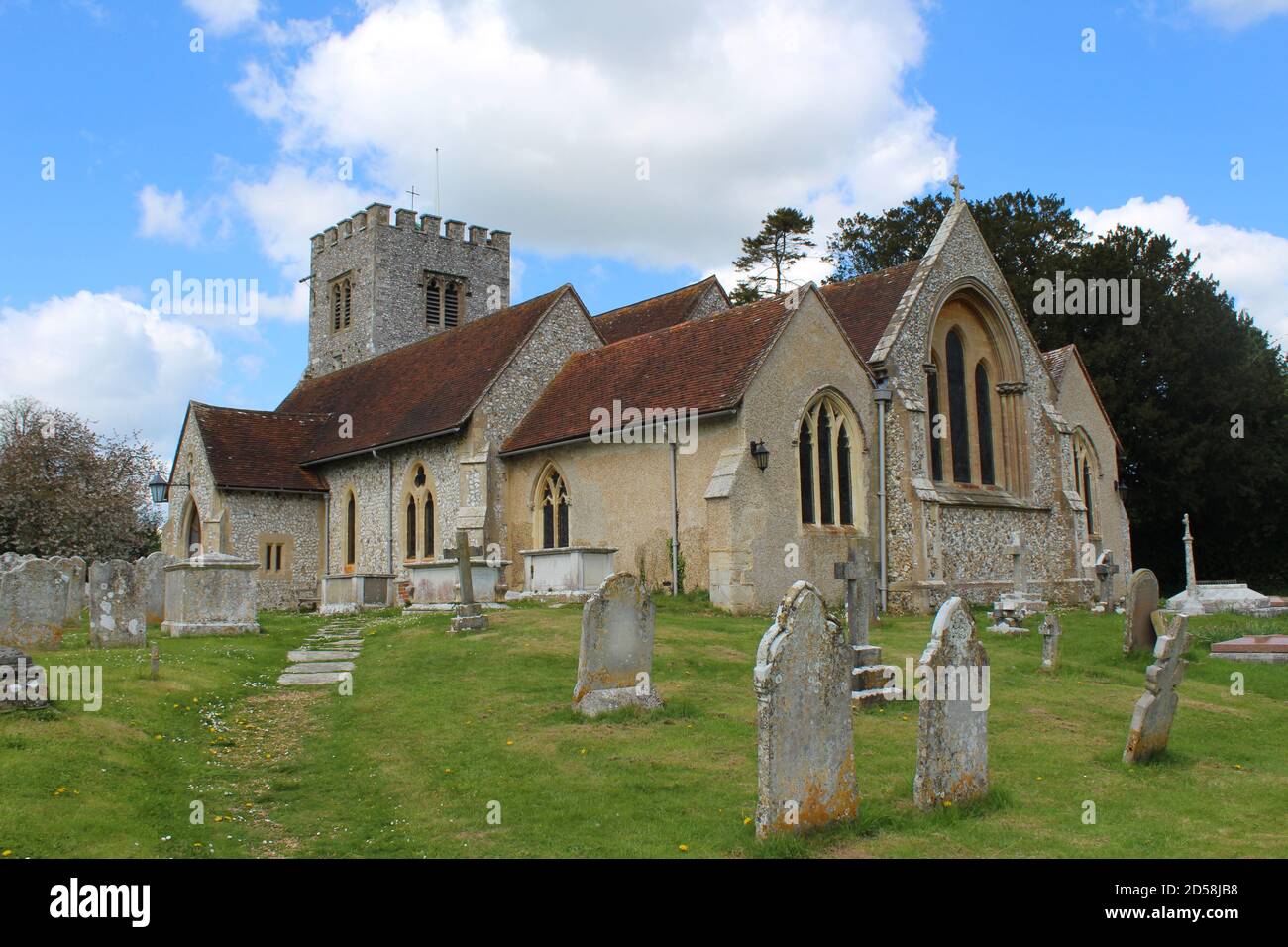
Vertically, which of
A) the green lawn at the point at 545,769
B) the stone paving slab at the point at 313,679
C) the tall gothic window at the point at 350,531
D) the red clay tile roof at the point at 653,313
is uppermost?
the red clay tile roof at the point at 653,313

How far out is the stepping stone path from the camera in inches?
566

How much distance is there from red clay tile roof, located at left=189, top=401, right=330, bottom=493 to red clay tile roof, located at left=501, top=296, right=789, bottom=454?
917cm

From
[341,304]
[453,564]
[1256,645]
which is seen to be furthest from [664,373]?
[341,304]

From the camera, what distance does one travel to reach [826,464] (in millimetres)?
23031

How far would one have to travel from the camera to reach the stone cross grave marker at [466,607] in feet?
56.6

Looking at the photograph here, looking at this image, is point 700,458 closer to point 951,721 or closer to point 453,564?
point 453,564

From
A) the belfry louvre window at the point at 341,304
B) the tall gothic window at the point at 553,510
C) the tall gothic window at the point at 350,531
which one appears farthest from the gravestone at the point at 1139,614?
the belfry louvre window at the point at 341,304

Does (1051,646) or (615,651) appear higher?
(615,651)

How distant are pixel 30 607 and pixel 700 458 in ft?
40.3

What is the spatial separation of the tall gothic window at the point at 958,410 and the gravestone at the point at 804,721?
65.0 ft

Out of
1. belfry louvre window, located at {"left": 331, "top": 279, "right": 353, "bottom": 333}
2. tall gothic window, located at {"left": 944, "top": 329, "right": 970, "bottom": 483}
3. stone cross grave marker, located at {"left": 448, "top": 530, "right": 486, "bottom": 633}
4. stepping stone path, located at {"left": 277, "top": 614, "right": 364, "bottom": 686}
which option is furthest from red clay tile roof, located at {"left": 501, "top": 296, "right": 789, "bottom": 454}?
belfry louvre window, located at {"left": 331, "top": 279, "right": 353, "bottom": 333}

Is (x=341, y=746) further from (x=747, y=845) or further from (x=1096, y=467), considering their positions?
(x=1096, y=467)

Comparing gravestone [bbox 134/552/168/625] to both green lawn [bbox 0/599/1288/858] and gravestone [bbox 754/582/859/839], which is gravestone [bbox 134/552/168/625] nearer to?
green lawn [bbox 0/599/1288/858]

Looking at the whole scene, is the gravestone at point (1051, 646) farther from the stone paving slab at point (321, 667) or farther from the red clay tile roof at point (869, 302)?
the red clay tile roof at point (869, 302)
